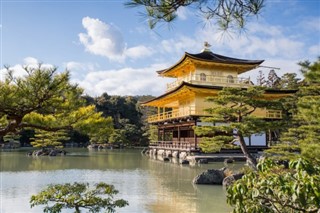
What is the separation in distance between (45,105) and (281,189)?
3462 mm

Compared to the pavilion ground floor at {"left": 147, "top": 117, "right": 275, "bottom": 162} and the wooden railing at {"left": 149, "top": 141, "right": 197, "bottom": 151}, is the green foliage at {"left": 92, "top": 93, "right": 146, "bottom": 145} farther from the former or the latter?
the pavilion ground floor at {"left": 147, "top": 117, "right": 275, "bottom": 162}

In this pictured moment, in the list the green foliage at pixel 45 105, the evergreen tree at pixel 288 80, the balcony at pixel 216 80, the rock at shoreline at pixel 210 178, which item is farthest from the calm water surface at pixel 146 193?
the evergreen tree at pixel 288 80

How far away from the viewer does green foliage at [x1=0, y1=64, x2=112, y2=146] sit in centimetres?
422

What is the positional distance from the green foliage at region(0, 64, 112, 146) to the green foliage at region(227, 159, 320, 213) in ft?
9.22

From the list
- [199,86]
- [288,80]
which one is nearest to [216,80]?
[199,86]

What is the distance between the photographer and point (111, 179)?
11.1 meters

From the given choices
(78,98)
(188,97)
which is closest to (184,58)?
(188,97)

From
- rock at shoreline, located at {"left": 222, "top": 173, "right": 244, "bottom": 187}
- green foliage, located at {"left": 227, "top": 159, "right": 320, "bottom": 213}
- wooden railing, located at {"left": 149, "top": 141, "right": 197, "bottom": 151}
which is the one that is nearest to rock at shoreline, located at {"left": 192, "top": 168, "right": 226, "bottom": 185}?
rock at shoreline, located at {"left": 222, "top": 173, "right": 244, "bottom": 187}

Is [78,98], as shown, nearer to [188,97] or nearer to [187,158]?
[187,158]

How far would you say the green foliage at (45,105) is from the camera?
4.22m

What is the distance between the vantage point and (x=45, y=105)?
15.5 ft

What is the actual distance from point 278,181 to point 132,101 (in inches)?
1794

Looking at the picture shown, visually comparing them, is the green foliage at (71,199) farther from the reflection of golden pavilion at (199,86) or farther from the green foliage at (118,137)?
the green foliage at (118,137)

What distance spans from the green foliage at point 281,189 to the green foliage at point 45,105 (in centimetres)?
281
